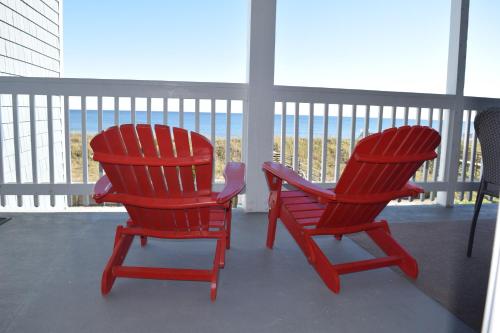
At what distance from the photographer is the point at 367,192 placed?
2.03 meters

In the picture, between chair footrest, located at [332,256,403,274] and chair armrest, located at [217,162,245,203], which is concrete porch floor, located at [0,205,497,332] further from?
chair armrest, located at [217,162,245,203]

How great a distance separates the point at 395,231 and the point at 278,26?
2071 millimetres

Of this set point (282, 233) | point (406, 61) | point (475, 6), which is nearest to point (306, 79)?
point (406, 61)

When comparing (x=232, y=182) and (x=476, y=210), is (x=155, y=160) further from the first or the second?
(x=476, y=210)

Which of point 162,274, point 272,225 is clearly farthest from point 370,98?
point 162,274

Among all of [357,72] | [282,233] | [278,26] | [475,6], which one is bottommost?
[282,233]

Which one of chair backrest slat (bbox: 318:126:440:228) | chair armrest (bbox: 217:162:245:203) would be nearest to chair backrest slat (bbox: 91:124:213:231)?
chair armrest (bbox: 217:162:245:203)

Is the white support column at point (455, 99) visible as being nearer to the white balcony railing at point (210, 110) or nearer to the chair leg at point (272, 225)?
the white balcony railing at point (210, 110)

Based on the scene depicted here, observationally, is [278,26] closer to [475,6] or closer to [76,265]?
[475,6]

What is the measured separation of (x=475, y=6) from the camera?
3.88 metres

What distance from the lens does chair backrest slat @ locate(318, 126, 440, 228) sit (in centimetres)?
186

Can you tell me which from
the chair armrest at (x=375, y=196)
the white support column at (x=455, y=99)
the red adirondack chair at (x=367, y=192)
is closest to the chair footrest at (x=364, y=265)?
the red adirondack chair at (x=367, y=192)

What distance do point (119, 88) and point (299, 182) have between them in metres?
2.08

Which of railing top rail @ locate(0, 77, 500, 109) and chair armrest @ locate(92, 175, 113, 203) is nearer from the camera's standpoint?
chair armrest @ locate(92, 175, 113, 203)
